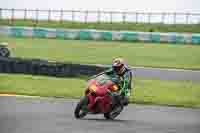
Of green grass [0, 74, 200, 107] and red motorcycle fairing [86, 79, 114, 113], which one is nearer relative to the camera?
red motorcycle fairing [86, 79, 114, 113]

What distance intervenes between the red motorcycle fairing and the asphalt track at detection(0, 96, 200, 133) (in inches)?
9.1

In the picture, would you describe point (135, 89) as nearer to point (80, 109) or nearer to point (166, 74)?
point (166, 74)

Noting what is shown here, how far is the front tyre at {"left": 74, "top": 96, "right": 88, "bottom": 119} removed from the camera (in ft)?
38.0

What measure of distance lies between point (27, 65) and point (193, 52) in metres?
18.4

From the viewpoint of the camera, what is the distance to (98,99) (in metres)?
11.7

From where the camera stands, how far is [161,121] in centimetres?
1212

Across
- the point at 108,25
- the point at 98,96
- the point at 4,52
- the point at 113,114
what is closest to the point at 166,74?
the point at 4,52

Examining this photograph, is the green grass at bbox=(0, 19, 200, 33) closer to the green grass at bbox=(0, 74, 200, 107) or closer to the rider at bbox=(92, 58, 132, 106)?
the green grass at bbox=(0, 74, 200, 107)

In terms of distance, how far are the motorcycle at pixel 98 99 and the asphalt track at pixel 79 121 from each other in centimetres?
18

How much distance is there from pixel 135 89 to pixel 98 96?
6386mm

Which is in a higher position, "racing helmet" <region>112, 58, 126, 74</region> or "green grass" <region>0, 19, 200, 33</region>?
"racing helmet" <region>112, 58, 126, 74</region>

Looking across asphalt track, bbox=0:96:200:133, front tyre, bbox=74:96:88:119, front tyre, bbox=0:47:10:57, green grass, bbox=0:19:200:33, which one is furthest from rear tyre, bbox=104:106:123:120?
green grass, bbox=0:19:200:33

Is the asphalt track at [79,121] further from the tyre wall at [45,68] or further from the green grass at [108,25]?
the green grass at [108,25]

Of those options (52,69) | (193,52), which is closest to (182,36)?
(193,52)
